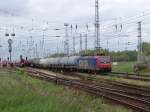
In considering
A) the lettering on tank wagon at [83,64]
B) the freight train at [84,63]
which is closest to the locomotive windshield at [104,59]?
the freight train at [84,63]

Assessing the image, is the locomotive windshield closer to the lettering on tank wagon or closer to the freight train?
the freight train

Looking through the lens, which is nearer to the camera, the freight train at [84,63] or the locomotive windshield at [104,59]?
the freight train at [84,63]

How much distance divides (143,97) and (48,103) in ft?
28.4

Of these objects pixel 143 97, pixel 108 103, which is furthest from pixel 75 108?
pixel 143 97

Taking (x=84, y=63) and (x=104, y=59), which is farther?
(x=84, y=63)

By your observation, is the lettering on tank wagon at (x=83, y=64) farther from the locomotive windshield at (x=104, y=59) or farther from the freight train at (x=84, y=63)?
the locomotive windshield at (x=104, y=59)

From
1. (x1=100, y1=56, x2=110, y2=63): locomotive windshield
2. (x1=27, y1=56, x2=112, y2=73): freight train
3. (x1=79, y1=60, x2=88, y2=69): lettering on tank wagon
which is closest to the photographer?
(x1=27, y1=56, x2=112, y2=73): freight train

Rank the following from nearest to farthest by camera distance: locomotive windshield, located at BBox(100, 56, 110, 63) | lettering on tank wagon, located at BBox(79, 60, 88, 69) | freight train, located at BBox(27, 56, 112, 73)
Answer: freight train, located at BBox(27, 56, 112, 73)
locomotive windshield, located at BBox(100, 56, 110, 63)
lettering on tank wagon, located at BBox(79, 60, 88, 69)

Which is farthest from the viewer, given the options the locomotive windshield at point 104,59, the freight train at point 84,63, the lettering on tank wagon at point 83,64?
the lettering on tank wagon at point 83,64

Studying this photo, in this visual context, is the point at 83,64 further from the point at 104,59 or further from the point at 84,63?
the point at 104,59

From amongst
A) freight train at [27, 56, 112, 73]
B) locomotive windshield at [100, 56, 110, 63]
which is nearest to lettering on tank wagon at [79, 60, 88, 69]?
freight train at [27, 56, 112, 73]

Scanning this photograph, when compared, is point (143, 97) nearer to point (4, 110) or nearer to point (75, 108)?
point (75, 108)

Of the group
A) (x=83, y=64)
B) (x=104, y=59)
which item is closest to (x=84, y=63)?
(x=83, y=64)

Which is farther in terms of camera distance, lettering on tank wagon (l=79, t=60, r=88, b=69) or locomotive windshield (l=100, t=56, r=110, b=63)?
lettering on tank wagon (l=79, t=60, r=88, b=69)
